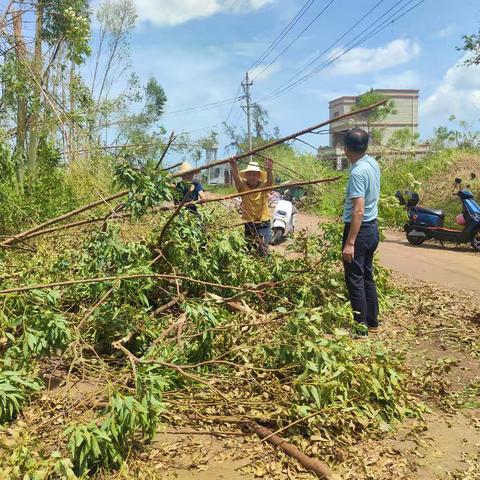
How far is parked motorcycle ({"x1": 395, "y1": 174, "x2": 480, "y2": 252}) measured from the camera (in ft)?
31.9

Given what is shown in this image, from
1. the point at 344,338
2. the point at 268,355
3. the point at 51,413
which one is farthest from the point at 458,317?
the point at 51,413

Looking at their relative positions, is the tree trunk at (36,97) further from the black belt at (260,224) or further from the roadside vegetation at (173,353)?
the black belt at (260,224)

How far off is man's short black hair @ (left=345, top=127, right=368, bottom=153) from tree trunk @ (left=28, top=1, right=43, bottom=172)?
5.24 meters

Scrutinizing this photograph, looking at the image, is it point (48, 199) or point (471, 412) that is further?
point (48, 199)

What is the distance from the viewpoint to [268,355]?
3389 millimetres

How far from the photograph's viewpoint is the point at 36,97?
338 inches

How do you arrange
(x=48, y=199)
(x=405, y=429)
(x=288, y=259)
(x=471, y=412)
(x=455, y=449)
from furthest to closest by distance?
(x=48, y=199), (x=288, y=259), (x=471, y=412), (x=405, y=429), (x=455, y=449)

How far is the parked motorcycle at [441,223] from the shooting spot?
9719 millimetres

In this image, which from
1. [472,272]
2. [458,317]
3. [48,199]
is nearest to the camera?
[458,317]

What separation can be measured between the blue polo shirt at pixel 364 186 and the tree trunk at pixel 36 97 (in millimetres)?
5359

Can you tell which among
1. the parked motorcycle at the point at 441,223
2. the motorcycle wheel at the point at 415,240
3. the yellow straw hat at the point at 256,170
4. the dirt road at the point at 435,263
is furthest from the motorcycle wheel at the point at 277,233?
the yellow straw hat at the point at 256,170

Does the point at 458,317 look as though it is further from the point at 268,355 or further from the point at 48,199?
the point at 48,199

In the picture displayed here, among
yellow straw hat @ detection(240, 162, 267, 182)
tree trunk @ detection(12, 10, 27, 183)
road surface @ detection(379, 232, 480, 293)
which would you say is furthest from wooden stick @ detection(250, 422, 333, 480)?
tree trunk @ detection(12, 10, 27, 183)

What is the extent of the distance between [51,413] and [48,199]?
566cm
